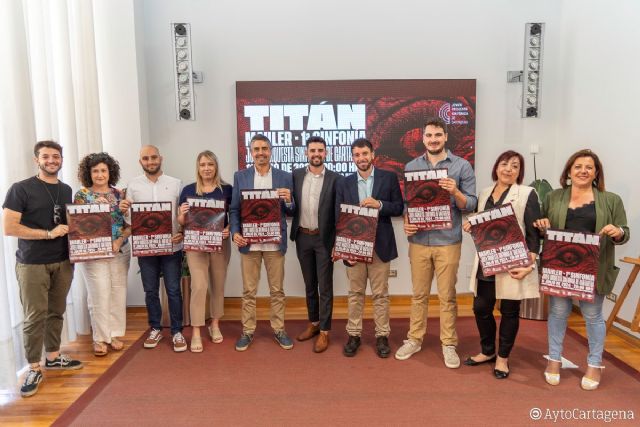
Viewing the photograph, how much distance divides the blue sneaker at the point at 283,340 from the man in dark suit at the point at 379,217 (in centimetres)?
47

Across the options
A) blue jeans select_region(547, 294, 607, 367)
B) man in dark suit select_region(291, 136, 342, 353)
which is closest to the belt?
man in dark suit select_region(291, 136, 342, 353)

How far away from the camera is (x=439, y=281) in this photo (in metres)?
3.16

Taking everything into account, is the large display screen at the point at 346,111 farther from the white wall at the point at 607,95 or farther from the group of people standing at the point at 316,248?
the group of people standing at the point at 316,248

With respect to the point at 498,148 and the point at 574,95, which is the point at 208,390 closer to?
the point at 498,148

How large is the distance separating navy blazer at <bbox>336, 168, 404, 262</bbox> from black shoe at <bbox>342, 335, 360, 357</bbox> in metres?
0.71

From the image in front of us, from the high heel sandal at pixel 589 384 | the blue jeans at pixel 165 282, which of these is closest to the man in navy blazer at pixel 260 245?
the blue jeans at pixel 165 282

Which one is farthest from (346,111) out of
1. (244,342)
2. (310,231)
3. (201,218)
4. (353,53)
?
(244,342)

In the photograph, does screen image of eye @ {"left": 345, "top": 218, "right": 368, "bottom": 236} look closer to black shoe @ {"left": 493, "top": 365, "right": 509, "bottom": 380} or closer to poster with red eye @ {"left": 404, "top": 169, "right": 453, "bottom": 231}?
poster with red eye @ {"left": 404, "top": 169, "right": 453, "bottom": 231}

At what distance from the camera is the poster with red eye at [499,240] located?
273cm

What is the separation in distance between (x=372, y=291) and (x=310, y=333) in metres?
0.76

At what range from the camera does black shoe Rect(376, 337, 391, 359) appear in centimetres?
331

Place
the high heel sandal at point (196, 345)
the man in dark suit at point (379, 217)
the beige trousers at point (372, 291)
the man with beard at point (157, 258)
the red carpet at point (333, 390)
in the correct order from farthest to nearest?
the high heel sandal at point (196, 345), the man with beard at point (157, 258), the beige trousers at point (372, 291), the man in dark suit at point (379, 217), the red carpet at point (333, 390)

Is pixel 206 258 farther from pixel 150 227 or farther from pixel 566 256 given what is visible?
pixel 566 256

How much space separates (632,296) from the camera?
368 cm
